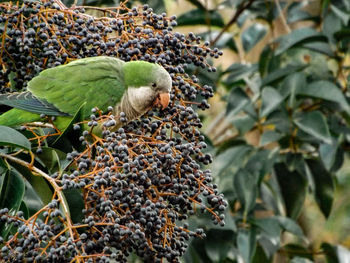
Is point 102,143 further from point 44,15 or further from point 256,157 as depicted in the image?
point 256,157

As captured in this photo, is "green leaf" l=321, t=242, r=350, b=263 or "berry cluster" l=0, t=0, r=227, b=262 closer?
"berry cluster" l=0, t=0, r=227, b=262

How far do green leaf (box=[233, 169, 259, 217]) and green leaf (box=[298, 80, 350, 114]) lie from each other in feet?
1.53

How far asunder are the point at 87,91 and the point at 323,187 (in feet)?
4.80

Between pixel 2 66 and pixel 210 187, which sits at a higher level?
pixel 2 66

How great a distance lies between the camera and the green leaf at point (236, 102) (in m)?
2.66

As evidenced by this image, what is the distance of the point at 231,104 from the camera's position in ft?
8.82

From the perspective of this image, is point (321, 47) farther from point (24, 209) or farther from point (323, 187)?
point (24, 209)

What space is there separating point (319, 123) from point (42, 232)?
1615 millimetres

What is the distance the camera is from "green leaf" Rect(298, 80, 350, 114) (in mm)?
2572

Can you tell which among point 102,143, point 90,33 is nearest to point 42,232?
point 102,143

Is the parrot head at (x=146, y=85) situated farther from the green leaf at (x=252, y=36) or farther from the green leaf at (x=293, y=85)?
the green leaf at (x=252, y=36)

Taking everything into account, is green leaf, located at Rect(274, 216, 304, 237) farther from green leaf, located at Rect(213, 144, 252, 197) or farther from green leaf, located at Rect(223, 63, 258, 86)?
green leaf, located at Rect(223, 63, 258, 86)

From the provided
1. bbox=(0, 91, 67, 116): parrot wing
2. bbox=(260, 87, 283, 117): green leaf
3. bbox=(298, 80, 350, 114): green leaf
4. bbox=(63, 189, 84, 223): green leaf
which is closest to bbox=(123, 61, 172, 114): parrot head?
bbox=(0, 91, 67, 116): parrot wing

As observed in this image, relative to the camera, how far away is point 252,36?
3.16 meters
